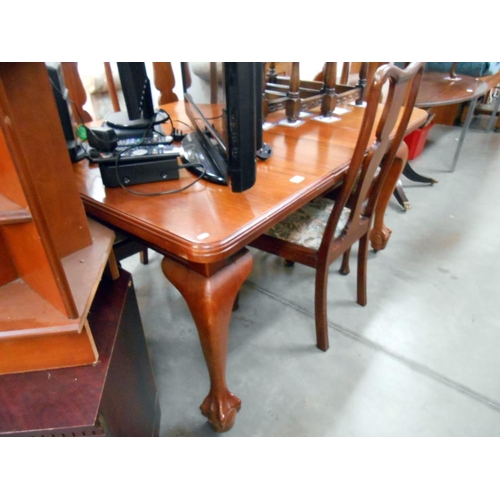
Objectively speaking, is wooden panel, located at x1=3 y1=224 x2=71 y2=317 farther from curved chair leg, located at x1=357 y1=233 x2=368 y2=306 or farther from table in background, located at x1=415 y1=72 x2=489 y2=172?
table in background, located at x1=415 y1=72 x2=489 y2=172

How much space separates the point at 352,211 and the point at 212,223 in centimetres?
62

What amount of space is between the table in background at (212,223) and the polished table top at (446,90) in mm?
1563

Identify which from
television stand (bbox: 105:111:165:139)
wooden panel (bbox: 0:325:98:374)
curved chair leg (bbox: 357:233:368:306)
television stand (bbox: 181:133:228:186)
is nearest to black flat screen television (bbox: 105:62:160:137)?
television stand (bbox: 105:111:165:139)

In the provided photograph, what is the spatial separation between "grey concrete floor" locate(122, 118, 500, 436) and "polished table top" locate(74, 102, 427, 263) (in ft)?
2.25

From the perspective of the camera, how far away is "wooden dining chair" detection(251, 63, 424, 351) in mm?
997

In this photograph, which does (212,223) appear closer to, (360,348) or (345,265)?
(360,348)

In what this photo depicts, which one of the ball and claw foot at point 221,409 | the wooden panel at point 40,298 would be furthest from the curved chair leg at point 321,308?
the wooden panel at point 40,298

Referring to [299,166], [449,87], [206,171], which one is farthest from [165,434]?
[449,87]

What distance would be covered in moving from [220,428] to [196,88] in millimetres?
1147

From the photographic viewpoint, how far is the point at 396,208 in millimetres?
2406

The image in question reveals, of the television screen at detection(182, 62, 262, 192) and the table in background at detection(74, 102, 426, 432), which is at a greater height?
the television screen at detection(182, 62, 262, 192)

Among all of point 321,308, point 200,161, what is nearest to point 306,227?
point 321,308

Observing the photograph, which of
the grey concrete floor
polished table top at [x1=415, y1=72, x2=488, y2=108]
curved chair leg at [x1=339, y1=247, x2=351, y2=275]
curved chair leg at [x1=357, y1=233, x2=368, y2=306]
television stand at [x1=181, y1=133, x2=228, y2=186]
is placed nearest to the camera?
television stand at [x1=181, y1=133, x2=228, y2=186]
